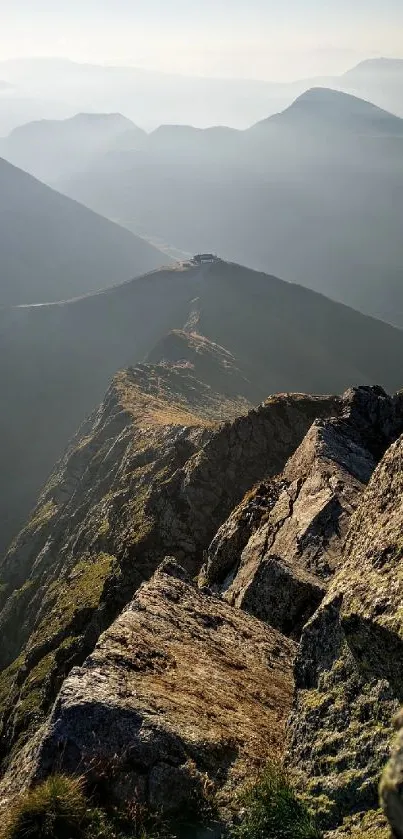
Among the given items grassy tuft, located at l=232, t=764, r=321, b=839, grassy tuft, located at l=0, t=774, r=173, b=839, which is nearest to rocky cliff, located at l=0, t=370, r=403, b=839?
grassy tuft, located at l=232, t=764, r=321, b=839

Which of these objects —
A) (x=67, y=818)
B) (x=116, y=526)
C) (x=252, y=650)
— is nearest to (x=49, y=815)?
(x=67, y=818)

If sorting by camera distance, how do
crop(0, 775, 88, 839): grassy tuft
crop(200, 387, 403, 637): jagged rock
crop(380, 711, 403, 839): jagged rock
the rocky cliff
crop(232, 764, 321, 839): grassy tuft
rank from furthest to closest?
crop(200, 387, 403, 637): jagged rock → the rocky cliff → crop(232, 764, 321, 839): grassy tuft → crop(0, 775, 88, 839): grassy tuft → crop(380, 711, 403, 839): jagged rock

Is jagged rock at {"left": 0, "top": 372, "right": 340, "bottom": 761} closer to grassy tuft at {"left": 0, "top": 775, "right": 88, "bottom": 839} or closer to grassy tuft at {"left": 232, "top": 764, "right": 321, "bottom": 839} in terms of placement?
grassy tuft at {"left": 0, "top": 775, "right": 88, "bottom": 839}

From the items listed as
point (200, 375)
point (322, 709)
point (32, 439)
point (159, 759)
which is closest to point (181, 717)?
point (159, 759)

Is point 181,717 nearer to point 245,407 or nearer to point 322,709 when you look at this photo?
point 322,709

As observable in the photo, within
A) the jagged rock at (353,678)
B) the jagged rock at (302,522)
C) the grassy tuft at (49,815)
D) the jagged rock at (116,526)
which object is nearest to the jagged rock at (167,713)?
the grassy tuft at (49,815)

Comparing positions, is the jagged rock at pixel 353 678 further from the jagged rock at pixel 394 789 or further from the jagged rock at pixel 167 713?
the jagged rock at pixel 394 789

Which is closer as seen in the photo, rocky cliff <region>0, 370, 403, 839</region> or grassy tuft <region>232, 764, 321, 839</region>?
grassy tuft <region>232, 764, 321, 839</region>
